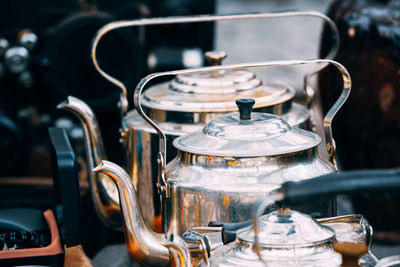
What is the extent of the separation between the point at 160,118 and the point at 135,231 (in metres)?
0.28

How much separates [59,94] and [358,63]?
32.8 inches

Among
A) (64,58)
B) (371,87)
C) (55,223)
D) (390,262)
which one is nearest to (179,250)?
(390,262)

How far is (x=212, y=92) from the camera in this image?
1096 millimetres

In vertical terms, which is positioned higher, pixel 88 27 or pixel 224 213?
pixel 88 27

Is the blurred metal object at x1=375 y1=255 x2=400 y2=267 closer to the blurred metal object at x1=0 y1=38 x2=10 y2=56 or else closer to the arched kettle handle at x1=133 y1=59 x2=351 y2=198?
the arched kettle handle at x1=133 y1=59 x2=351 y2=198

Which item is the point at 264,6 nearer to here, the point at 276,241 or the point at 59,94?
the point at 59,94

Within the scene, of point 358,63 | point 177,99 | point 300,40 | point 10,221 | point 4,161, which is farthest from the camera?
point 300,40

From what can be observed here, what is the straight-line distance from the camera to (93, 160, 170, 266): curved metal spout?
0.86m

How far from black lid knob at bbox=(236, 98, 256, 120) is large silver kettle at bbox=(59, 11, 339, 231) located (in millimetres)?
196

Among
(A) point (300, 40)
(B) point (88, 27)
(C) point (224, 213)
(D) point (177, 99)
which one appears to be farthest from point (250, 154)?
(A) point (300, 40)

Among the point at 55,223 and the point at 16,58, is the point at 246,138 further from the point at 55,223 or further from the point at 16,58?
the point at 16,58

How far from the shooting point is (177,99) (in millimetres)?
1086

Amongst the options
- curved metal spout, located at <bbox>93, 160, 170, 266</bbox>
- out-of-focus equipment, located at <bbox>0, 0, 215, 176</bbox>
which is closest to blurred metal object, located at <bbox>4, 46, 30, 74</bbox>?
out-of-focus equipment, located at <bbox>0, 0, 215, 176</bbox>

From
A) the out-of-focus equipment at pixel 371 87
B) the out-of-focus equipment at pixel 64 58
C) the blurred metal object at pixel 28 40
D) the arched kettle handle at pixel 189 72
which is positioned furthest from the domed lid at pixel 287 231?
the blurred metal object at pixel 28 40
